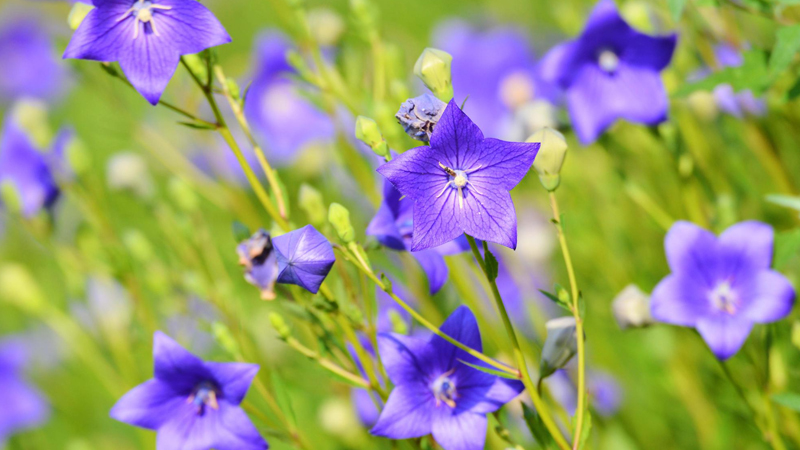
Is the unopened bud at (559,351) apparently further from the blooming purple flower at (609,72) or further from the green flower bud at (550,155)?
the blooming purple flower at (609,72)

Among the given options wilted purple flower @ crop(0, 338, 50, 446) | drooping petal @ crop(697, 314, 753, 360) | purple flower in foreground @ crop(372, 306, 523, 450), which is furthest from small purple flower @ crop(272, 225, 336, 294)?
wilted purple flower @ crop(0, 338, 50, 446)

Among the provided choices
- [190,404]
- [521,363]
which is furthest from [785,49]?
[190,404]

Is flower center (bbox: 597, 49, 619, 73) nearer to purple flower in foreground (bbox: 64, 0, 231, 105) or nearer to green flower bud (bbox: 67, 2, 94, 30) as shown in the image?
purple flower in foreground (bbox: 64, 0, 231, 105)

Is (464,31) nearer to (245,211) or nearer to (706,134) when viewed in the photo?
(706,134)

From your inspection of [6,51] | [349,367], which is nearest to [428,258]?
[349,367]

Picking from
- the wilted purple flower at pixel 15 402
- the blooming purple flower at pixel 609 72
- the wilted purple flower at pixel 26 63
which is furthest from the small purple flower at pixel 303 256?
the wilted purple flower at pixel 26 63
